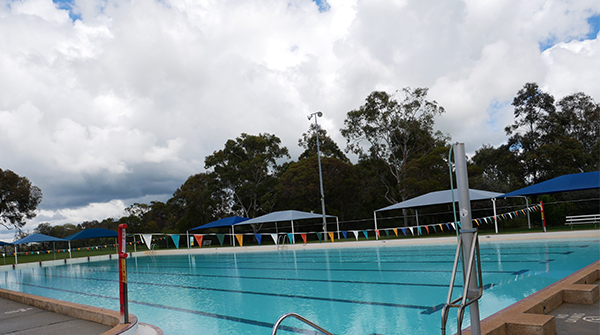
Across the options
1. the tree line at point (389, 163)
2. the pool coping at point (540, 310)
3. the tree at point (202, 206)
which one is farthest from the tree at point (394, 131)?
the pool coping at point (540, 310)

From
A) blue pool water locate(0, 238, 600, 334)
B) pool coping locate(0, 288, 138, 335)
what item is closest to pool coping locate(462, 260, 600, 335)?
blue pool water locate(0, 238, 600, 334)

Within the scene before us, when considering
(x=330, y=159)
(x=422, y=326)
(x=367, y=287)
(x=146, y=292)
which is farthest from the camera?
(x=330, y=159)

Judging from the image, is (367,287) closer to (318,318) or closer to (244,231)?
(318,318)

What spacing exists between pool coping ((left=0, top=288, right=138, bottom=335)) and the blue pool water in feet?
3.00

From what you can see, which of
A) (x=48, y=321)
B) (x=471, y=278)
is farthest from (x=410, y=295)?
(x=48, y=321)

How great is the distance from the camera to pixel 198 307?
23.9 feet

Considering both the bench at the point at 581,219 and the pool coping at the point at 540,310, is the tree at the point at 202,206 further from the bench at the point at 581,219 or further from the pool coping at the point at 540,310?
the pool coping at the point at 540,310

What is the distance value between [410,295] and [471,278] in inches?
191

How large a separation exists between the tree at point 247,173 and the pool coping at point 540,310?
27400mm

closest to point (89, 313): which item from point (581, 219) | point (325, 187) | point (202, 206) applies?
point (581, 219)

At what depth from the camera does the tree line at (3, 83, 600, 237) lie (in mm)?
26859

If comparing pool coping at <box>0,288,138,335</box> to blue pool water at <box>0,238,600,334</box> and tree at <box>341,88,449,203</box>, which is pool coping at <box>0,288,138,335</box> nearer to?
blue pool water at <box>0,238,600,334</box>

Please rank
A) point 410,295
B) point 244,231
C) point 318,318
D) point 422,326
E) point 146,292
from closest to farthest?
point 422,326 → point 318,318 → point 410,295 → point 146,292 → point 244,231

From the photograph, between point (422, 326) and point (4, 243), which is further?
point (4, 243)
